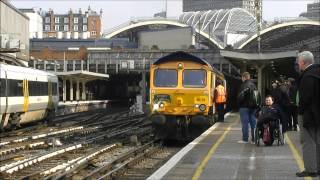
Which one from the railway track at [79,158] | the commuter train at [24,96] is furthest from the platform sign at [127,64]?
the railway track at [79,158]

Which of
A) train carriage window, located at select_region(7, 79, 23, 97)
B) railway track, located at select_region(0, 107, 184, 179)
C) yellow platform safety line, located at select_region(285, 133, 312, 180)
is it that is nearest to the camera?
yellow platform safety line, located at select_region(285, 133, 312, 180)

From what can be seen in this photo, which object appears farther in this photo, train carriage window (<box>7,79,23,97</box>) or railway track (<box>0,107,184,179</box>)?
train carriage window (<box>7,79,23,97</box>)

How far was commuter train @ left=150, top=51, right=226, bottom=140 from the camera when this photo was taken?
2025cm

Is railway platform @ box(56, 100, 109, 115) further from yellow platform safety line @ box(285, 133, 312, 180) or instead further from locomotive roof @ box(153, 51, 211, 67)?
yellow platform safety line @ box(285, 133, 312, 180)

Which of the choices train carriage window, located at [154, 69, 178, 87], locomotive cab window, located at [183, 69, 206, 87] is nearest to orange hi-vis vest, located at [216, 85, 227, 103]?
locomotive cab window, located at [183, 69, 206, 87]

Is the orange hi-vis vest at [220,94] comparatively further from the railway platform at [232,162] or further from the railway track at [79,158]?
the railway platform at [232,162]

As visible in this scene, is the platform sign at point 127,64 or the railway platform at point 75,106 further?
the platform sign at point 127,64

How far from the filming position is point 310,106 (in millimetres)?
8562

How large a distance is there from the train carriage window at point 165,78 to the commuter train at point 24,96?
6.11 metres

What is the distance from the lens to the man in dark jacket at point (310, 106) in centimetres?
852

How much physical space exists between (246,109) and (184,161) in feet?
13.0

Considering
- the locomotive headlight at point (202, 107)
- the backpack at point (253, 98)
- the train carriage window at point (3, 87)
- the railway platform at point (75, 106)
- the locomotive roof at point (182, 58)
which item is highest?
the locomotive roof at point (182, 58)

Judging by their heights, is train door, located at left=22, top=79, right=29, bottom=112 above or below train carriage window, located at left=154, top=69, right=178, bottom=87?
below

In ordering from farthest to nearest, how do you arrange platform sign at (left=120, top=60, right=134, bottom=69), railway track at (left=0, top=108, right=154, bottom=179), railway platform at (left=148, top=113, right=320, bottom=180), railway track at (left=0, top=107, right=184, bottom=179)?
platform sign at (left=120, top=60, right=134, bottom=69), railway track at (left=0, top=108, right=154, bottom=179), railway track at (left=0, top=107, right=184, bottom=179), railway platform at (left=148, top=113, right=320, bottom=180)
